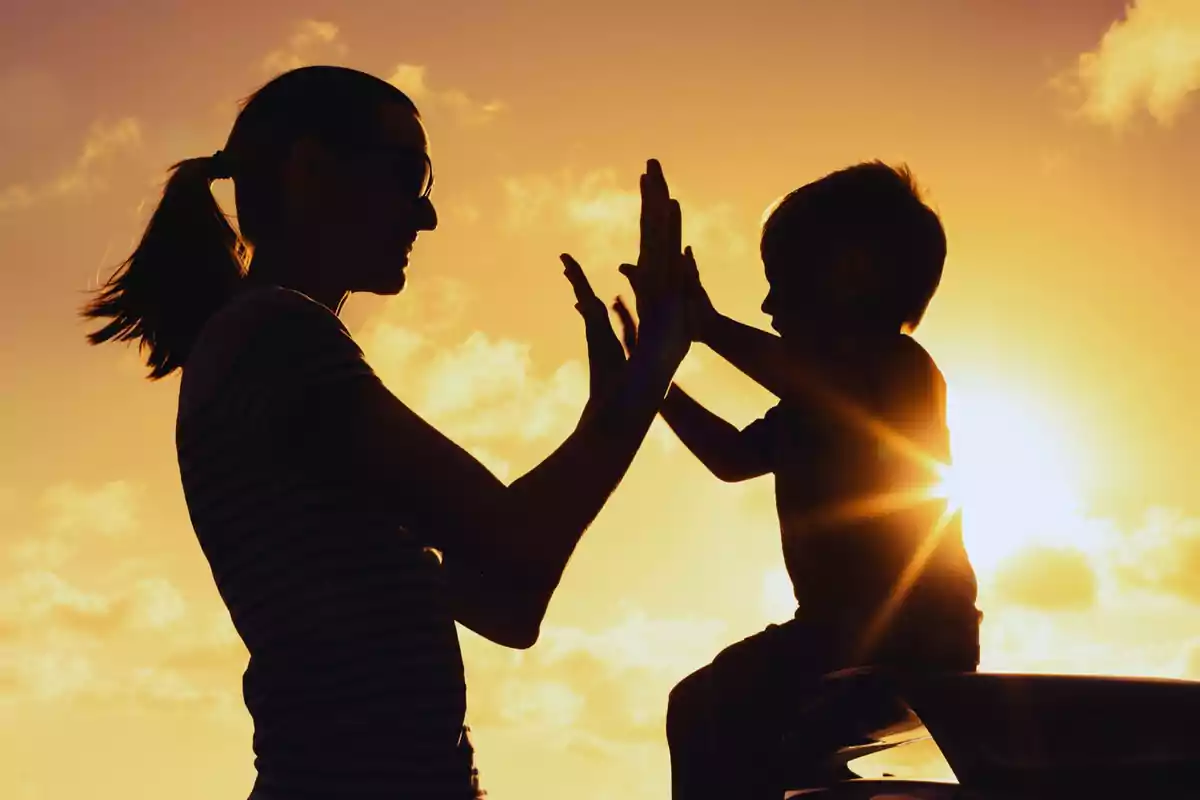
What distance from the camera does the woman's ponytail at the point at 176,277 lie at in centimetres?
245

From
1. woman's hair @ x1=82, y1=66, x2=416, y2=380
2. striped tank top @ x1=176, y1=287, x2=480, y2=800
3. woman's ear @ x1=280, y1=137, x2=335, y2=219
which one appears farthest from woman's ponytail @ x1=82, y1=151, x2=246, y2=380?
striped tank top @ x1=176, y1=287, x2=480, y2=800

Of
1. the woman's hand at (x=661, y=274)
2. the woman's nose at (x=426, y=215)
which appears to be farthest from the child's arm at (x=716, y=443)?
the woman's nose at (x=426, y=215)

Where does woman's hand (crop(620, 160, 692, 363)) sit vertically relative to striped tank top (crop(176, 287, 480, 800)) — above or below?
above

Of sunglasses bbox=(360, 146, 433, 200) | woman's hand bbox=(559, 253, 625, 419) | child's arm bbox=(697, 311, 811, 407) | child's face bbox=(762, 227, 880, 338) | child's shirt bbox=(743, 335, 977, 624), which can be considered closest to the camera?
sunglasses bbox=(360, 146, 433, 200)

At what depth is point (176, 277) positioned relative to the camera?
2457 mm

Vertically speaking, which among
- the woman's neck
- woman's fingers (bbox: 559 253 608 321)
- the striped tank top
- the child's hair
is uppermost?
the child's hair

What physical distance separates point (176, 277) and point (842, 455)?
2.17 m

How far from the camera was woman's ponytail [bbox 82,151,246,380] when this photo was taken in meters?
2.45

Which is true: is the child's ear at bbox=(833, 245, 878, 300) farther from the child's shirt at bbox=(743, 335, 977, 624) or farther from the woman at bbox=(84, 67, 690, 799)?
the woman at bbox=(84, 67, 690, 799)

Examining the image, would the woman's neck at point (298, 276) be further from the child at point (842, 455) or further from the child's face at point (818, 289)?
the child's face at point (818, 289)

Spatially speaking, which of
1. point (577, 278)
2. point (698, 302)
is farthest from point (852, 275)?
point (577, 278)

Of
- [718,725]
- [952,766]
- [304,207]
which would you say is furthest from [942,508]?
[304,207]

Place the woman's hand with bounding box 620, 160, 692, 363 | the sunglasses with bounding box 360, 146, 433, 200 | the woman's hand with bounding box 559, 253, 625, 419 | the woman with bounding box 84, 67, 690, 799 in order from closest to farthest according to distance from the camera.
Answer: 1. the woman with bounding box 84, 67, 690, 799
2. the woman's hand with bounding box 620, 160, 692, 363
3. the sunglasses with bounding box 360, 146, 433, 200
4. the woman's hand with bounding box 559, 253, 625, 419

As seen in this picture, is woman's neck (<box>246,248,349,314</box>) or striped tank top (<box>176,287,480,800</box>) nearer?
striped tank top (<box>176,287,480,800</box>)
